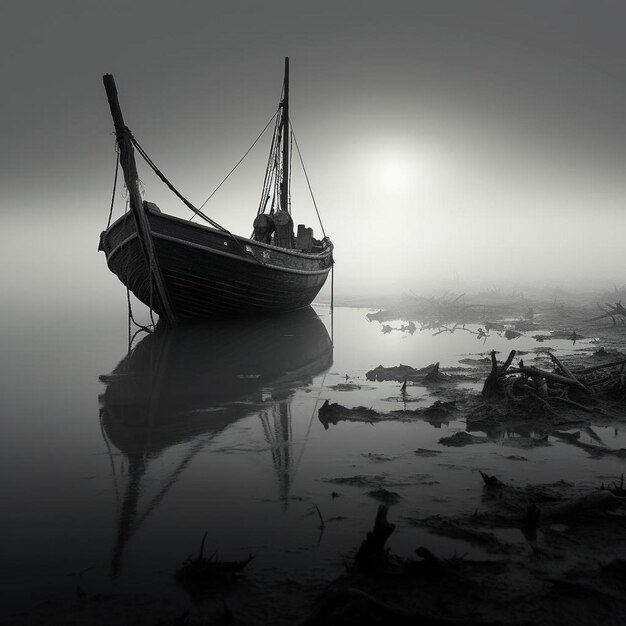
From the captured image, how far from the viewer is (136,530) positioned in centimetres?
328

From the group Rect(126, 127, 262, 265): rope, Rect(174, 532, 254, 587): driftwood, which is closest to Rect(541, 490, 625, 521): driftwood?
Rect(174, 532, 254, 587): driftwood

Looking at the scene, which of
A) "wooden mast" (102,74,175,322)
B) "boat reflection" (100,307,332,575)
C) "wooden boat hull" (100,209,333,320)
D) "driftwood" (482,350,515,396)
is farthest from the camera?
"wooden boat hull" (100,209,333,320)

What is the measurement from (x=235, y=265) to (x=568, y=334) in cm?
913

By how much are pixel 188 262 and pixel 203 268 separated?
17.0 inches

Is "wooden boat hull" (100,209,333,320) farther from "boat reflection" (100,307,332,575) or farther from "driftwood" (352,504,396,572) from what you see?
"driftwood" (352,504,396,572)

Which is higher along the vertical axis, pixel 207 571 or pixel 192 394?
pixel 192 394

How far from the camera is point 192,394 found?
7.23 metres

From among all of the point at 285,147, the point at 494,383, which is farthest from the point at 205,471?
the point at 285,147

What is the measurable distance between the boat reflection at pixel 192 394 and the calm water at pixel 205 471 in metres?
0.03

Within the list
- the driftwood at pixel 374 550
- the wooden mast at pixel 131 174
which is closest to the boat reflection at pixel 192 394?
the driftwood at pixel 374 550

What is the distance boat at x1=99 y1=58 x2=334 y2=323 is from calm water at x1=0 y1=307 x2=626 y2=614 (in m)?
5.18

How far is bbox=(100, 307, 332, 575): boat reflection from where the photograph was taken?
4.33m

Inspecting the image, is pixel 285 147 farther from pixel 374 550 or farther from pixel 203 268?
pixel 374 550

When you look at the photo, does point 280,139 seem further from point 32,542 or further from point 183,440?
point 32,542
